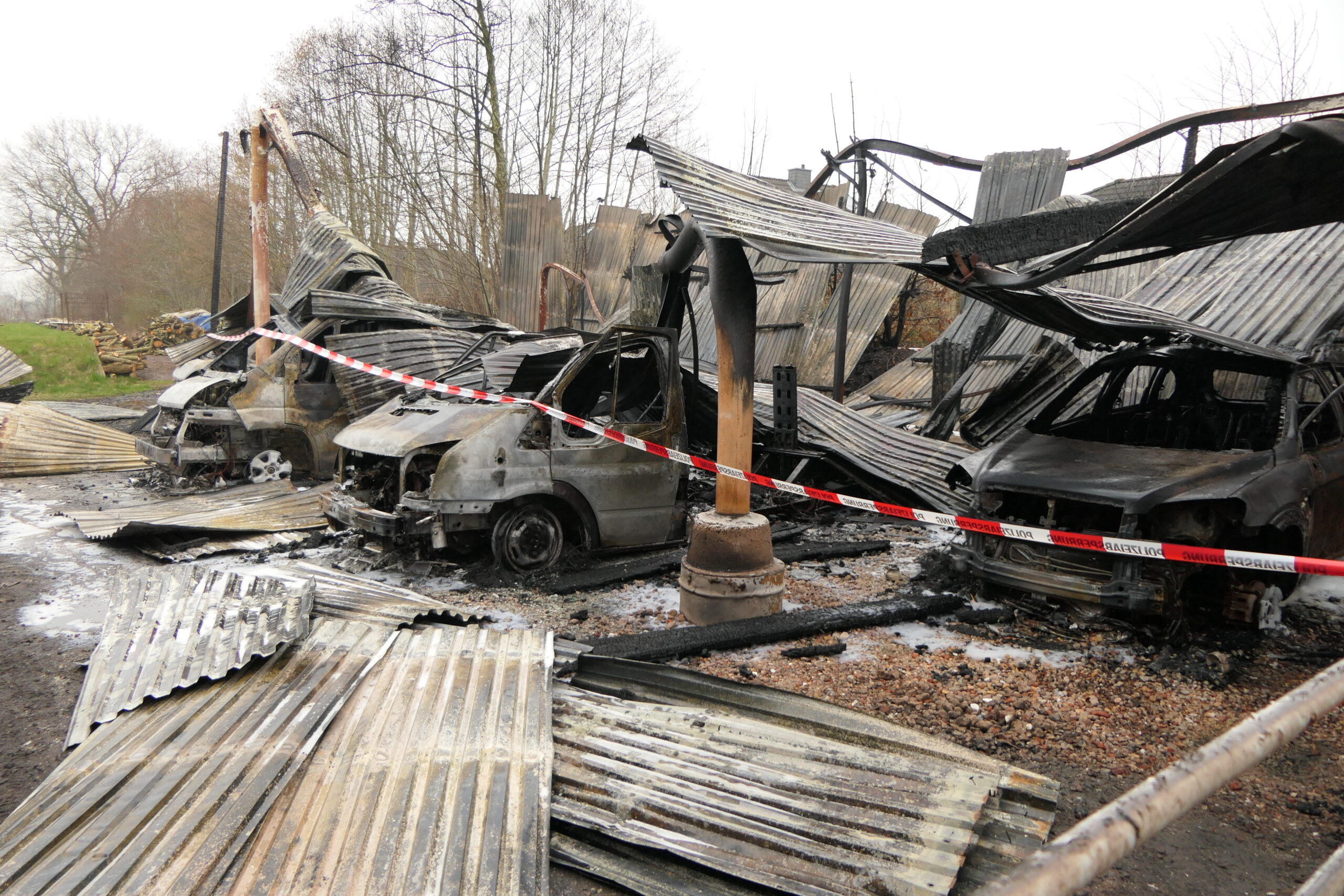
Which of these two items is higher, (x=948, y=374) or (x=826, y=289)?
(x=826, y=289)

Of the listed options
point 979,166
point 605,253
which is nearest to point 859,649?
point 979,166

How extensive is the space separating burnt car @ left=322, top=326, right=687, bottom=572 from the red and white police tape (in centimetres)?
16

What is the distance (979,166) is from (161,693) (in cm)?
1199

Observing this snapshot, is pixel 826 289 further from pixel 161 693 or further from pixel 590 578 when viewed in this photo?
pixel 161 693

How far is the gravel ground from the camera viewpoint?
318 centimetres

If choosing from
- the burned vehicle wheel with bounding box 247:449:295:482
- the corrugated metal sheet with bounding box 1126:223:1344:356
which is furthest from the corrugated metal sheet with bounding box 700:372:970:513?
the burned vehicle wheel with bounding box 247:449:295:482

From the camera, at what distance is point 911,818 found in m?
2.92

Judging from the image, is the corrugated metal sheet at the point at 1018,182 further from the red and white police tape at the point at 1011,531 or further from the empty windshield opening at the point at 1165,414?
the red and white police tape at the point at 1011,531

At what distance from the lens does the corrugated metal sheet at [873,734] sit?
283 centimetres

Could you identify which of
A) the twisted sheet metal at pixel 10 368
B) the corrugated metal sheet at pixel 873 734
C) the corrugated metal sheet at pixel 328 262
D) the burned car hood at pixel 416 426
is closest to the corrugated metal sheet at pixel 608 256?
the corrugated metal sheet at pixel 328 262

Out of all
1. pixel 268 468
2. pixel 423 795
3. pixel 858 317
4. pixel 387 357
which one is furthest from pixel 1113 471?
pixel 268 468

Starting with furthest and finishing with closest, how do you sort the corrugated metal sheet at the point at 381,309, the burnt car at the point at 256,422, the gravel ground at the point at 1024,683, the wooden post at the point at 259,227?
1. the wooden post at the point at 259,227
2. the corrugated metal sheet at the point at 381,309
3. the burnt car at the point at 256,422
4. the gravel ground at the point at 1024,683

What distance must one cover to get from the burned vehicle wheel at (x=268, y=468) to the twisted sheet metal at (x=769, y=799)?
837 cm

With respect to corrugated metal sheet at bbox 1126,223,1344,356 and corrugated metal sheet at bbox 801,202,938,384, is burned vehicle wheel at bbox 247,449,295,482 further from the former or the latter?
corrugated metal sheet at bbox 1126,223,1344,356
